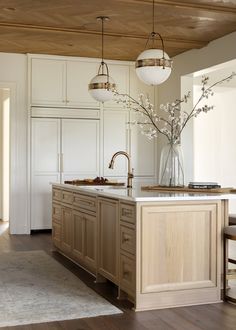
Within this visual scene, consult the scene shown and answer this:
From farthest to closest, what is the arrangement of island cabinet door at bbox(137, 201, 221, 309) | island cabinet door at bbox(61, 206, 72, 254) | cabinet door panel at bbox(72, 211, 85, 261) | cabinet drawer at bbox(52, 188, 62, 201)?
cabinet drawer at bbox(52, 188, 62, 201) → island cabinet door at bbox(61, 206, 72, 254) → cabinet door panel at bbox(72, 211, 85, 261) → island cabinet door at bbox(137, 201, 221, 309)

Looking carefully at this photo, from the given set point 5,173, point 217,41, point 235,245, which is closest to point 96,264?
point 235,245

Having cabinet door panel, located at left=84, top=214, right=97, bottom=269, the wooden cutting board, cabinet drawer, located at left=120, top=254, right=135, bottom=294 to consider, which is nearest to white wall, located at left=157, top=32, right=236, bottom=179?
the wooden cutting board

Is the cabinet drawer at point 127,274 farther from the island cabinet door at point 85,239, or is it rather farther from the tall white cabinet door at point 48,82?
the tall white cabinet door at point 48,82

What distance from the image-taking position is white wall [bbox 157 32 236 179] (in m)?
6.29

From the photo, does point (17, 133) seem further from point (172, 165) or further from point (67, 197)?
point (172, 165)

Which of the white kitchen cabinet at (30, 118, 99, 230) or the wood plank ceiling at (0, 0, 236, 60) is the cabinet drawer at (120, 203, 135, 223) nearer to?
the wood plank ceiling at (0, 0, 236, 60)

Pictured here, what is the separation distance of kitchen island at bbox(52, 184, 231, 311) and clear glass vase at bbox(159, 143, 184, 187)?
1.92ft

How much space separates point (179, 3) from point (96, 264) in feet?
8.67

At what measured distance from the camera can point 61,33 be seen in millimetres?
6113

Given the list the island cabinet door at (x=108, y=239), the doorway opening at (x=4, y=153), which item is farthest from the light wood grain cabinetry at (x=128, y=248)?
the doorway opening at (x=4, y=153)

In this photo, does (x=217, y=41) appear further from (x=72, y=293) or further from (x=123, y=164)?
(x=72, y=293)

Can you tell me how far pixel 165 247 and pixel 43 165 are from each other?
417 cm

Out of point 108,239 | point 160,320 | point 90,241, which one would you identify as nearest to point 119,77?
point 90,241

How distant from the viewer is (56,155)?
7.50 meters
